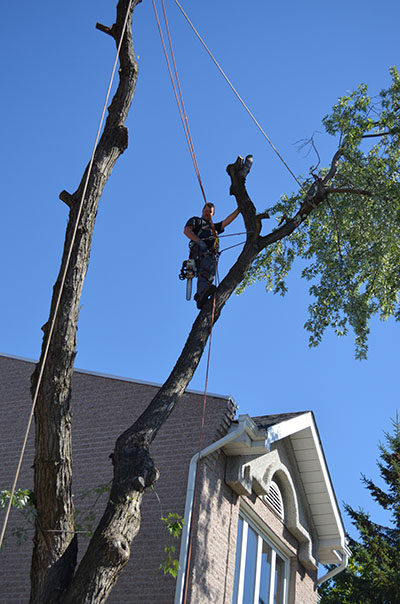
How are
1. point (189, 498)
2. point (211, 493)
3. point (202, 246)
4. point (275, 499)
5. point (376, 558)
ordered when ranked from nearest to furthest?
point (202, 246) < point (189, 498) < point (211, 493) < point (275, 499) < point (376, 558)

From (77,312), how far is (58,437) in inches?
42.7

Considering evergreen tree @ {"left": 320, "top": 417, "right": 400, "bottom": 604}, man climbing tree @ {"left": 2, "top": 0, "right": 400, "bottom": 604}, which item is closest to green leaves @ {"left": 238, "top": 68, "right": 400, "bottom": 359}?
man climbing tree @ {"left": 2, "top": 0, "right": 400, "bottom": 604}

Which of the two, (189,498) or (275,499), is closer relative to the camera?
(189,498)

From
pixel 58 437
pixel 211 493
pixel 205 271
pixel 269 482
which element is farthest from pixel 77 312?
pixel 269 482

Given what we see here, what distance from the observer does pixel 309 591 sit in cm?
1325

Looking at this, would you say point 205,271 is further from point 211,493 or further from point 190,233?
point 211,493

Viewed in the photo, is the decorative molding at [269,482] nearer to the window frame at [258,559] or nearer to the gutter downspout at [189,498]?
the window frame at [258,559]

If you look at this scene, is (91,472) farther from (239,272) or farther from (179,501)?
(239,272)

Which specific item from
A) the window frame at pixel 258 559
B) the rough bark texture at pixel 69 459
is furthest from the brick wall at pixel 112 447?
the rough bark texture at pixel 69 459

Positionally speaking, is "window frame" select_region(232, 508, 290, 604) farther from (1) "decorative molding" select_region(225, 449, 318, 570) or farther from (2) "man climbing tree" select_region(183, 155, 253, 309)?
(2) "man climbing tree" select_region(183, 155, 253, 309)

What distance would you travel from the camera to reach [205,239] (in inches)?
407

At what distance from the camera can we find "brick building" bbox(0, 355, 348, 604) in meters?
10.3

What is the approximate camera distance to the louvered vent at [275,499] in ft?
40.4

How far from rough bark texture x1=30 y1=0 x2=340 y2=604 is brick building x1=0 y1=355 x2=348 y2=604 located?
2.96 m
